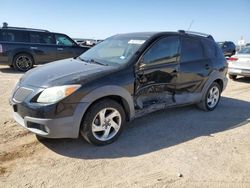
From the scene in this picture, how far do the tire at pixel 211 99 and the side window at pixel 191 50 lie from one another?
0.77 meters

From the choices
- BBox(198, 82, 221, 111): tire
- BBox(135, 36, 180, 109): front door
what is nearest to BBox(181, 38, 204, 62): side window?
BBox(135, 36, 180, 109): front door

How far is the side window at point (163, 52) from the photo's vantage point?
459cm

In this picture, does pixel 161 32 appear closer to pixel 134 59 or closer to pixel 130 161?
pixel 134 59

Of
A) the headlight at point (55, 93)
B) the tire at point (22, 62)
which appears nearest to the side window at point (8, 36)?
the tire at point (22, 62)

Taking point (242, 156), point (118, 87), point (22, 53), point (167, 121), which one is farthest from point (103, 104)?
point (22, 53)

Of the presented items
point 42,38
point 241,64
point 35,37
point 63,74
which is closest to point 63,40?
point 42,38

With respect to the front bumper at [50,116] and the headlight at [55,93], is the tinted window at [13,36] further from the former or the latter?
the headlight at [55,93]

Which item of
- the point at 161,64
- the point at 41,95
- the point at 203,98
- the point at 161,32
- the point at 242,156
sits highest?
the point at 161,32

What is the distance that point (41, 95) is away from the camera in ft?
11.9

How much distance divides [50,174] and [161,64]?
255cm

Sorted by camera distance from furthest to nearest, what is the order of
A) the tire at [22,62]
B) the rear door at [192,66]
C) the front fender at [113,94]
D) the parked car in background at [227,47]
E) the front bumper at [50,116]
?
1. the parked car in background at [227,47]
2. the tire at [22,62]
3. the rear door at [192,66]
4. the front fender at [113,94]
5. the front bumper at [50,116]

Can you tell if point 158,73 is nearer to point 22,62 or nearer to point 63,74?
point 63,74

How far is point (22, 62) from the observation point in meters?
11.3

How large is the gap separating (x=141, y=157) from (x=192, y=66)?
240 cm
